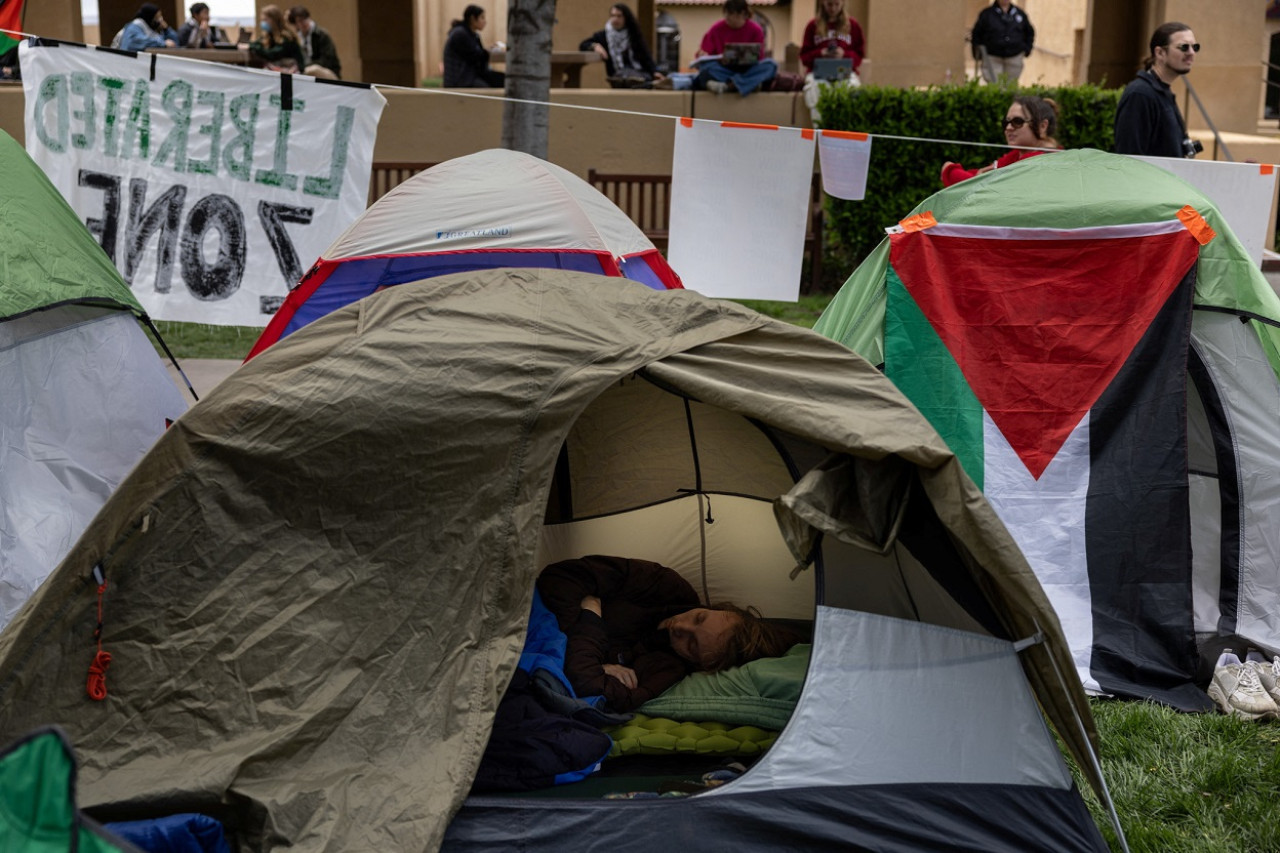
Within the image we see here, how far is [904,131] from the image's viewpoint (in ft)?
34.2

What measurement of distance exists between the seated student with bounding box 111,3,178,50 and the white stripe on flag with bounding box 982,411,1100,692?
10568 mm

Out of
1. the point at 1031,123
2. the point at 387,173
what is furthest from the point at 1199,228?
the point at 387,173

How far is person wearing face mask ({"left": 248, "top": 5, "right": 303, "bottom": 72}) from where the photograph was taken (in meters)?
10.8

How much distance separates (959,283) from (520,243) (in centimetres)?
198

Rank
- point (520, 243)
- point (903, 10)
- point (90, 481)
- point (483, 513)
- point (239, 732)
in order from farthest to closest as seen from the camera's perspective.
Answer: point (903, 10), point (520, 243), point (90, 481), point (483, 513), point (239, 732)

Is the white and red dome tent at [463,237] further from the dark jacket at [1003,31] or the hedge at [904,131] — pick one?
the dark jacket at [1003,31]

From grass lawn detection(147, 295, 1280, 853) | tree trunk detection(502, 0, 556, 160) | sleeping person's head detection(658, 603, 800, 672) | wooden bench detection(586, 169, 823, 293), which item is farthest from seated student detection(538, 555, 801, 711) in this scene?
wooden bench detection(586, 169, 823, 293)

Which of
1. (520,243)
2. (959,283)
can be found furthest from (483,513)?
(520,243)

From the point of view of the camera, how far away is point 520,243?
577 centimetres

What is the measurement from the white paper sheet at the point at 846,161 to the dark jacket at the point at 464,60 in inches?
245

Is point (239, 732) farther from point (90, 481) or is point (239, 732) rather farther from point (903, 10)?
point (903, 10)

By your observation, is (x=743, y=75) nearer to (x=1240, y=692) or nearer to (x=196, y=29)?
(x=196, y=29)

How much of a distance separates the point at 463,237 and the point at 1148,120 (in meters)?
3.24

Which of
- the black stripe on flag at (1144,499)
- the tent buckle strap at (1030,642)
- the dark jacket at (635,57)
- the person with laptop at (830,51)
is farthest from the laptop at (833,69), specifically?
the tent buckle strap at (1030,642)
